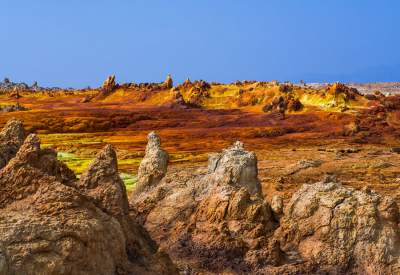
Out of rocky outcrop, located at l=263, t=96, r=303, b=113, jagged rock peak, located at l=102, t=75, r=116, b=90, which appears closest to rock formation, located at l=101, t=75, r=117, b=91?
jagged rock peak, located at l=102, t=75, r=116, b=90

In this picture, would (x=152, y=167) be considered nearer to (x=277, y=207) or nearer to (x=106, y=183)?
(x=277, y=207)

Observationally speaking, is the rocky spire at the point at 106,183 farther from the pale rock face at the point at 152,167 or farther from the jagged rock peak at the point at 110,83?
the jagged rock peak at the point at 110,83

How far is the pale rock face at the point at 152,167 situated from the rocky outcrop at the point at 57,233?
8.21 metres

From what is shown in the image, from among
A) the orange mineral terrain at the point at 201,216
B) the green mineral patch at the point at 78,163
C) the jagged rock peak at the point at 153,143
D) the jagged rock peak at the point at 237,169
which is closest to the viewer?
the orange mineral terrain at the point at 201,216

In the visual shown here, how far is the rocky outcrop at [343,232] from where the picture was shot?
13.0 metres

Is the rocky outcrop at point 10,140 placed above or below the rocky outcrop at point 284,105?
below

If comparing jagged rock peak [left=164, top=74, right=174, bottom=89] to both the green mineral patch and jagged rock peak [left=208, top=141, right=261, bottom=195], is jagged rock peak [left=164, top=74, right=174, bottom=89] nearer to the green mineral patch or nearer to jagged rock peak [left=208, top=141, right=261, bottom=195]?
the green mineral patch

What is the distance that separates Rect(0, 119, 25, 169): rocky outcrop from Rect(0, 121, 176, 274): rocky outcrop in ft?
9.16

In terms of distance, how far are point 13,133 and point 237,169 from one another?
587 cm

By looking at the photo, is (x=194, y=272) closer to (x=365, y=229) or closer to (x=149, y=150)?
(x=365, y=229)

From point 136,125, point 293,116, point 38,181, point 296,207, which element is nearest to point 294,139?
point 293,116

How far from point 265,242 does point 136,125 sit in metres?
76.2

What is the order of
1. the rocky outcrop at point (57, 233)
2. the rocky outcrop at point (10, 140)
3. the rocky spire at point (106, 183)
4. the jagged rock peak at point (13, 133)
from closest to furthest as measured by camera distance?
1. the rocky outcrop at point (57, 233)
2. the rocky spire at point (106, 183)
3. the rocky outcrop at point (10, 140)
4. the jagged rock peak at point (13, 133)

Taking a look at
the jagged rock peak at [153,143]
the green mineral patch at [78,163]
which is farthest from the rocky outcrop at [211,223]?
the green mineral patch at [78,163]
